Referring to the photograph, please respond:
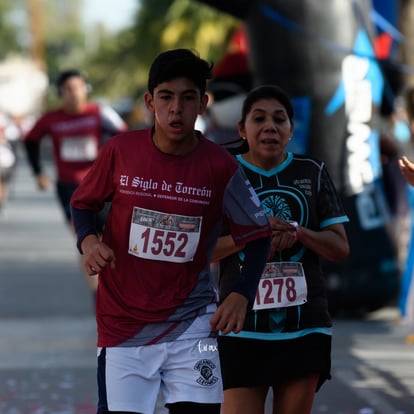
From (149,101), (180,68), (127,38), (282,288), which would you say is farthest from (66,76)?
(127,38)

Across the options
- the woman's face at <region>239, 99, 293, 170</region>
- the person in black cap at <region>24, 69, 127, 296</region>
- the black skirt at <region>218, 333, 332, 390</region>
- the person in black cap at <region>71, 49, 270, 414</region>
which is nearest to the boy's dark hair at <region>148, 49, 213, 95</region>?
the person in black cap at <region>71, 49, 270, 414</region>

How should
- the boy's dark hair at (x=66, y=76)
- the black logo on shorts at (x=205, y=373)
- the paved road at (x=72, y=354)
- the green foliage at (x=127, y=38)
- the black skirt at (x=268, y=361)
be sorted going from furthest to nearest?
the green foliage at (x=127, y=38) → the boy's dark hair at (x=66, y=76) → the paved road at (x=72, y=354) → the black skirt at (x=268, y=361) → the black logo on shorts at (x=205, y=373)

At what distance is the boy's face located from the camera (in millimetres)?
4859

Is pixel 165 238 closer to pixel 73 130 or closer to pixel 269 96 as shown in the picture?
pixel 269 96

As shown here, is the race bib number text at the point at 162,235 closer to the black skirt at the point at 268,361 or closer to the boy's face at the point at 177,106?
the boy's face at the point at 177,106

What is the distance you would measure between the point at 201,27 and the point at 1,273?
630 inches

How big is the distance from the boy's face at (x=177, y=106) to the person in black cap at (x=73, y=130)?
7407 millimetres

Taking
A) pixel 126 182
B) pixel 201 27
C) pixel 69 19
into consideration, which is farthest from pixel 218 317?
pixel 69 19

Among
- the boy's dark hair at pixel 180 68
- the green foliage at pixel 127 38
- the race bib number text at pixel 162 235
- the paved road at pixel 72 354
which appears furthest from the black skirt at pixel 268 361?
the green foliage at pixel 127 38

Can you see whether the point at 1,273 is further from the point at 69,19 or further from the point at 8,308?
the point at 69,19

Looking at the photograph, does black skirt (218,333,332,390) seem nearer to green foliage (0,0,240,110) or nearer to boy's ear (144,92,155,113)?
boy's ear (144,92,155,113)

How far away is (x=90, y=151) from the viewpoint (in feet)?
40.5

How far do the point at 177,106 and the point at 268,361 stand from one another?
45.3 inches

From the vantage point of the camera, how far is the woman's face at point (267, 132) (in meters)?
5.55
